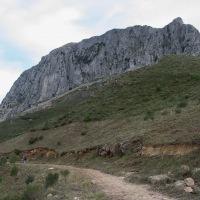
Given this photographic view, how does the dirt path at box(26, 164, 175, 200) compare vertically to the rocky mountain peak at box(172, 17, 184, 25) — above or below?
below

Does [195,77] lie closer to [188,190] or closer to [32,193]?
[188,190]

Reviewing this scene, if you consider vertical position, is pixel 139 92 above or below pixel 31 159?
above

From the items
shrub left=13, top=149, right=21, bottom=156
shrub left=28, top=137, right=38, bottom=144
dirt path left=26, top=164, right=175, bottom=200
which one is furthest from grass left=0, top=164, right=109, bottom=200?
shrub left=28, top=137, right=38, bottom=144

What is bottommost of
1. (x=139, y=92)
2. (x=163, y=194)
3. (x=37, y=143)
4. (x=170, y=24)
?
(x=163, y=194)

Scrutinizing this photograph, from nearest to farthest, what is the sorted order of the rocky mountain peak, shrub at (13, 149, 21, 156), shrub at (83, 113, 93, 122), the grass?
the grass → shrub at (13, 149, 21, 156) → shrub at (83, 113, 93, 122) → the rocky mountain peak

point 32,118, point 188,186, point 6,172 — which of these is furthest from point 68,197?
point 32,118

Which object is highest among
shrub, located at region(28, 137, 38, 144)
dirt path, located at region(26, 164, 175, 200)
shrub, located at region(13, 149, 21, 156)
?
shrub, located at region(28, 137, 38, 144)

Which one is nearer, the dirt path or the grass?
the dirt path

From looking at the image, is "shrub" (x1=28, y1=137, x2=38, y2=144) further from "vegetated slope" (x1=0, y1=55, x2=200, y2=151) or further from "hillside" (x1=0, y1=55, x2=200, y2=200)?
"vegetated slope" (x1=0, y1=55, x2=200, y2=151)

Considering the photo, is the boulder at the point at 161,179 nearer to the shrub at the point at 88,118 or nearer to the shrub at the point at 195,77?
the shrub at the point at 88,118

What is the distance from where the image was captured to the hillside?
2034 centimetres

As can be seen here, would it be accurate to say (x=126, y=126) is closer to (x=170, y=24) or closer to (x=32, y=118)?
(x=32, y=118)

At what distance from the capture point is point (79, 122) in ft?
148

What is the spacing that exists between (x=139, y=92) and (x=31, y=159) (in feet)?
58.0
